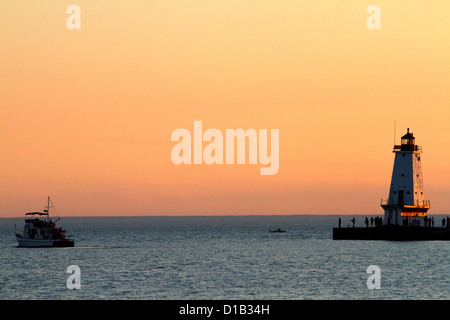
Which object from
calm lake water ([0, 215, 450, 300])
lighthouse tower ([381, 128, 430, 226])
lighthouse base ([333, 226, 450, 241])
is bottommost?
calm lake water ([0, 215, 450, 300])

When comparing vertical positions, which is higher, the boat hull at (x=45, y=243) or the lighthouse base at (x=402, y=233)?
the lighthouse base at (x=402, y=233)

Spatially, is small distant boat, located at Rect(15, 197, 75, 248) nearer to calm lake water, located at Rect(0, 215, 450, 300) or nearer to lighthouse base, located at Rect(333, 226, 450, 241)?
calm lake water, located at Rect(0, 215, 450, 300)

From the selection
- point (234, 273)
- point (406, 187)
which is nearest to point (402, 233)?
point (406, 187)

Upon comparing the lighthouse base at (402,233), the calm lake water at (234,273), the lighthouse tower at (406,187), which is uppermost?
the lighthouse tower at (406,187)

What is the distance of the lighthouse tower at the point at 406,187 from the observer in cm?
12544

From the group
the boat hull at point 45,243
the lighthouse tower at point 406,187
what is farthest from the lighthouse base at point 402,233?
the boat hull at point 45,243

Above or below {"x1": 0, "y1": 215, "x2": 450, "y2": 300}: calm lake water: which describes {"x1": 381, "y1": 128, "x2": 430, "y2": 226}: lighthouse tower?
above

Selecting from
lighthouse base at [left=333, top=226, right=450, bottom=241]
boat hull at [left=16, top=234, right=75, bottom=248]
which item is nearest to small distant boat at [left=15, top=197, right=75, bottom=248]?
boat hull at [left=16, top=234, right=75, bottom=248]

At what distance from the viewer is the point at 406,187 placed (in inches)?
4938

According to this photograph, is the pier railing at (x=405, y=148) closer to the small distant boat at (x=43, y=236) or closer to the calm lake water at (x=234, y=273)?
the calm lake water at (x=234, y=273)

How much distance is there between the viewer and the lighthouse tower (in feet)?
412

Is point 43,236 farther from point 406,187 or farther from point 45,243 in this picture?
point 406,187

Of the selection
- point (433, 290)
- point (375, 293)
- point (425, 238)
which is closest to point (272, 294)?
point (375, 293)
